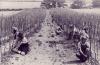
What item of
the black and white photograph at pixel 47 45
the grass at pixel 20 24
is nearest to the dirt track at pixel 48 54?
the black and white photograph at pixel 47 45

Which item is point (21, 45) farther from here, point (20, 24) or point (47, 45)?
point (20, 24)

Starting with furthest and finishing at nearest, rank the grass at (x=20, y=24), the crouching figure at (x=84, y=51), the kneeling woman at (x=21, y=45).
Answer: the grass at (x=20, y=24), the kneeling woman at (x=21, y=45), the crouching figure at (x=84, y=51)

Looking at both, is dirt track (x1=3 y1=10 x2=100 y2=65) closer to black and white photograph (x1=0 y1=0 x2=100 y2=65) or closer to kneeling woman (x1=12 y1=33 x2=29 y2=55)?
black and white photograph (x1=0 y1=0 x2=100 y2=65)

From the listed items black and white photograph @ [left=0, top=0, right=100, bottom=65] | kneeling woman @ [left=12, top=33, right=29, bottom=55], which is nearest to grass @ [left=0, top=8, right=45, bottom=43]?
black and white photograph @ [left=0, top=0, right=100, bottom=65]

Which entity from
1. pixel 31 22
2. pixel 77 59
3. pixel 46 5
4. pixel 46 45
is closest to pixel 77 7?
pixel 46 5

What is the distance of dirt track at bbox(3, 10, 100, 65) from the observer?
421 inches

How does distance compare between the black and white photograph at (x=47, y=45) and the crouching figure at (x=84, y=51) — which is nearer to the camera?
the crouching figure at (x=84, y=51)

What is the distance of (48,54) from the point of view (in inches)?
480

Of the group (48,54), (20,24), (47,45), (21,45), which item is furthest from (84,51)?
(20,24)

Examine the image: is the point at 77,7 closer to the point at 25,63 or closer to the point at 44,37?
the point at 44,37

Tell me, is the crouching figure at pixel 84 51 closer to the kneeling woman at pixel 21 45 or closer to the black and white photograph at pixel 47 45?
the black and white photograph at pixel 47 45

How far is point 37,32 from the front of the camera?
18578 mm

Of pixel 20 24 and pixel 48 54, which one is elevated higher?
pixel 20 24

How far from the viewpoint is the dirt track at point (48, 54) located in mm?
10688
